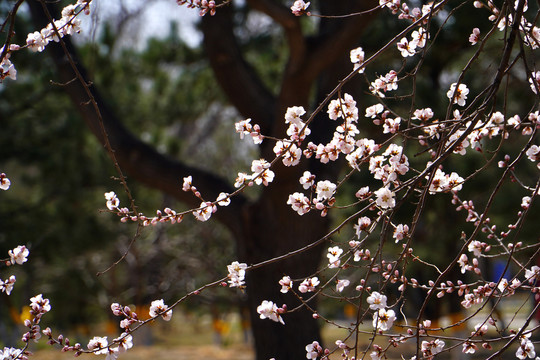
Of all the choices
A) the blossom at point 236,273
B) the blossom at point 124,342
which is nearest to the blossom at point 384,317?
the blossom at point 236,273

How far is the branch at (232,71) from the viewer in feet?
15.0

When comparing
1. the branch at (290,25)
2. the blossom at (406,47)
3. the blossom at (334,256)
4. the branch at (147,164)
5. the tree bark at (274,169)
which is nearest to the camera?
the blossom at (334,256)

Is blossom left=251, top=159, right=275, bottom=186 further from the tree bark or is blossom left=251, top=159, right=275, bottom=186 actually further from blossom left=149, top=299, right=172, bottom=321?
the tree bark

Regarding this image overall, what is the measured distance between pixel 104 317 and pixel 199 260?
9.80 ft

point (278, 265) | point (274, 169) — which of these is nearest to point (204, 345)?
point (278, 265)

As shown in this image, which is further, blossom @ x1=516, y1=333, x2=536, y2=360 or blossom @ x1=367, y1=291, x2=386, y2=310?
blossom @ x1=516, y1=333, x2=536, y2=360

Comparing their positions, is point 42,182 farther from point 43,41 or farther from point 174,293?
point 43,41

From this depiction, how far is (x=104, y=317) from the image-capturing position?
12664 millimetres

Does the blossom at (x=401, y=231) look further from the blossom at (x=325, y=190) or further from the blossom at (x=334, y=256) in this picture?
the blossom at (x=325, y=190)

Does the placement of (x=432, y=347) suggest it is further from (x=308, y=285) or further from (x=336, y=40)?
(x=336, y=40)

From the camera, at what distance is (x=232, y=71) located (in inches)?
181

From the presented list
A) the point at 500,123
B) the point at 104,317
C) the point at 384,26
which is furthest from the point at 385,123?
the point at 104,317

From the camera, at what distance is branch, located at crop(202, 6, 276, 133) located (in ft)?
15.0

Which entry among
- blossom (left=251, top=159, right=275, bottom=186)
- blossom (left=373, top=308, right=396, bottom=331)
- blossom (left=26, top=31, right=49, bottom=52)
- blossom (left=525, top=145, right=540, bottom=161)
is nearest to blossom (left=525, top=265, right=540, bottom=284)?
blossom (left=525, top=145, right=540, bottom=161)
